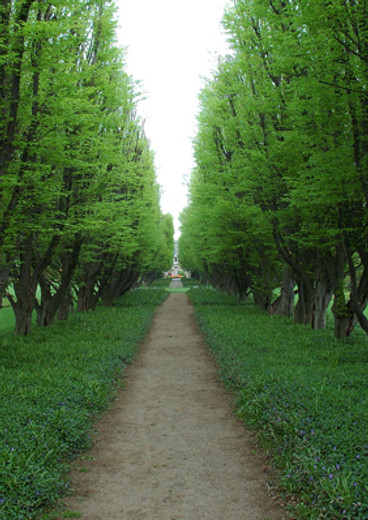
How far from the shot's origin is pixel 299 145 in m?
9.57

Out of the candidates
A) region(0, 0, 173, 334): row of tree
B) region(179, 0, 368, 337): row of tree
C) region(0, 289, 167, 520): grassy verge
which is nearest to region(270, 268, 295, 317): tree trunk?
region(179, 0, 368, 337): row of tree

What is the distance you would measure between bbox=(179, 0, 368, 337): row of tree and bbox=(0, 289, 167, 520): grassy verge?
16.6 ft

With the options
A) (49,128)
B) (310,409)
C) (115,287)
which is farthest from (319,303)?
(115,287)

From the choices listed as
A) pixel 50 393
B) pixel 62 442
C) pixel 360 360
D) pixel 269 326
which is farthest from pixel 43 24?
pixel 269 326

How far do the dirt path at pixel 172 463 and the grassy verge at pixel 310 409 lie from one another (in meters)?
0.34

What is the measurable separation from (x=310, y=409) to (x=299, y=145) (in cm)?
605

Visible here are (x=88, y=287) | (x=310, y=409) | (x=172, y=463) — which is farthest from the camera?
(x=88, y=287)

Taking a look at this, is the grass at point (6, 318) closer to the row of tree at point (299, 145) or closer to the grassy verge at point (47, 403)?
the row of tree at point (299, 145)

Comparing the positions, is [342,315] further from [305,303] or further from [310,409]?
[310,409]

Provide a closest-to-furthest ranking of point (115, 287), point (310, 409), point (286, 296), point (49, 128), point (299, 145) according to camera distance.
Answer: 1. point (310, 409)
2. point (49, 128)
3. point (299, 145)
4. point (286, 296)
5. point (115, 287)

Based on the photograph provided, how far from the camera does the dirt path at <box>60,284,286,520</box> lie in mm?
4242

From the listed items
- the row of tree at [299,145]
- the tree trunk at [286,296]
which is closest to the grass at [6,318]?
the row of tree at [299,145]

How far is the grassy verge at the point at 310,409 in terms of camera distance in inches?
149

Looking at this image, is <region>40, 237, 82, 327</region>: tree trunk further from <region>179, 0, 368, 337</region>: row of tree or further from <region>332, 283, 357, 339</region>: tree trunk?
<region>332, 283, 357, 339</region>: tree trunk
